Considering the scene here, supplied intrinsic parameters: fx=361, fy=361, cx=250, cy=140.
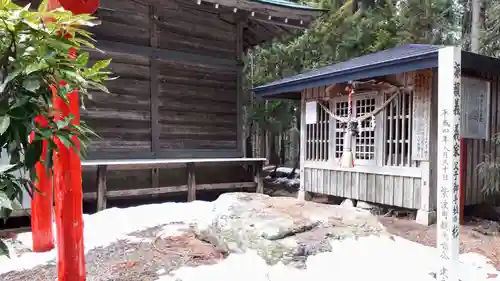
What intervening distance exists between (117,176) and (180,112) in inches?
81.8

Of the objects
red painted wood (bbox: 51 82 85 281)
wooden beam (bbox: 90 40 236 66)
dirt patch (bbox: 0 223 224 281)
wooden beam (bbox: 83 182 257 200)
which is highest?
wooden beam (bbox: 90 40 236 66)

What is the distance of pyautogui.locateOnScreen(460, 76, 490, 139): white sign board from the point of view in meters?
6.03

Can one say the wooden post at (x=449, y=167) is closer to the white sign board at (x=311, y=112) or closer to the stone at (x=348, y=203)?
the stone at (x=348, y=203)

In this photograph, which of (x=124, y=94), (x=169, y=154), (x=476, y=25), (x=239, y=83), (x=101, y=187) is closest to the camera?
(x=101, y=187)

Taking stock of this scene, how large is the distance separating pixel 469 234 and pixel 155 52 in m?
7.08

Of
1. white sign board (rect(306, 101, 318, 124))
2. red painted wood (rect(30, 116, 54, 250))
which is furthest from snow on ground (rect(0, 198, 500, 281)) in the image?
white sign board (rect(306, 101, 318, 124))

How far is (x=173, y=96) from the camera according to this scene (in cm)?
862

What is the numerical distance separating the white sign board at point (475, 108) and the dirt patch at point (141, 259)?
4602 millimetres

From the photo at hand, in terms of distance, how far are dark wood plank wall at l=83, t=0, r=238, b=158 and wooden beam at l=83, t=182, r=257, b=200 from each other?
2.88 ft

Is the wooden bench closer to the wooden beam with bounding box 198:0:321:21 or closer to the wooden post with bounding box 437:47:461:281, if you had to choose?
the wooden beam with bounding box 198:0:321:21

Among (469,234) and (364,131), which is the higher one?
(364,131)

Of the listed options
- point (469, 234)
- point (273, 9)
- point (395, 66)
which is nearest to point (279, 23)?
point (273, 9)

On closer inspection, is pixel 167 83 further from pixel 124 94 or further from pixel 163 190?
pixel 163 190

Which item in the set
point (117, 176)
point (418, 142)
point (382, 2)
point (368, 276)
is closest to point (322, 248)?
point (368, 276)
